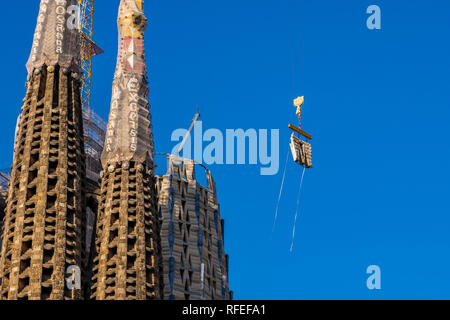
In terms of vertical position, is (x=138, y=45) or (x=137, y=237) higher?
(x=138, y=45)

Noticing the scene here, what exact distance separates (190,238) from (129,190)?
19932 millimetres

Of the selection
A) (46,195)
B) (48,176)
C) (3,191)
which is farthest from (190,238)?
(46,195)

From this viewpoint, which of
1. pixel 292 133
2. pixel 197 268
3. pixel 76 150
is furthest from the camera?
pixel 197 268

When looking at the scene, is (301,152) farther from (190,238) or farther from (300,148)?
(190,238)

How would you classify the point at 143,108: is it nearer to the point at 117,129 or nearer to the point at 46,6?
the point at 117,129

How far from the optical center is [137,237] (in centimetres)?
6619

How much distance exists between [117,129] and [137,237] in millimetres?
8055

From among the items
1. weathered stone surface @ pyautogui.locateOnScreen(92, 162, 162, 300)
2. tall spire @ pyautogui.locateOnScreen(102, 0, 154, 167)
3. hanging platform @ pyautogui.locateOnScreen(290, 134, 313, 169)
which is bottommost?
weathered stone surface @ pyautogui.locateOnScreen(92, 162, 162, 300)

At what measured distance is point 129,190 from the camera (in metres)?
68.4

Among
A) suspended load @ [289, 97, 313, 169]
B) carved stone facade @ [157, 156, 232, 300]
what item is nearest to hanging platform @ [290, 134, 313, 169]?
suspended load @ [289, 97, 313, 169]

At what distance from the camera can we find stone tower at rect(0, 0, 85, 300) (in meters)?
59.9

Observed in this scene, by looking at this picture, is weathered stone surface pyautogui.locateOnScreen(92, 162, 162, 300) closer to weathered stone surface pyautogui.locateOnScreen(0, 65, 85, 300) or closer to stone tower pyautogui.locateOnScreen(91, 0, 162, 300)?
stone tower pyautogui.locateOnScreen(91, 0, 162, 300)

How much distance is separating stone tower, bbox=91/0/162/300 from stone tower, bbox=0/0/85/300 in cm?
287
